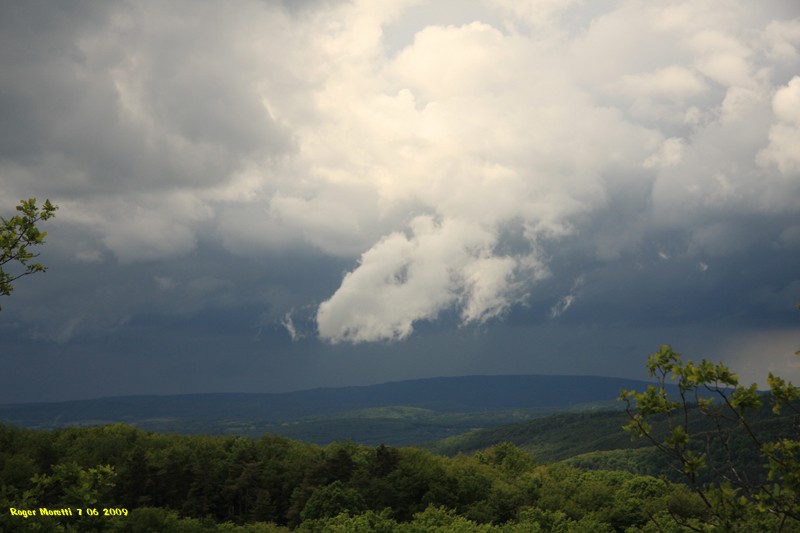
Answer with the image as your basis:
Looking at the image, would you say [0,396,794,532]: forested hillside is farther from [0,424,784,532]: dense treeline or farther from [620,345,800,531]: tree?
[620,345,800,531]: tree

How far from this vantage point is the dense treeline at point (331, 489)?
8494 centimetres

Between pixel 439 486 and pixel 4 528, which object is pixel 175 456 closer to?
pixel 439 486

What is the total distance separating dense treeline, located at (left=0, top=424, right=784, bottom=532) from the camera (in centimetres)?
8494

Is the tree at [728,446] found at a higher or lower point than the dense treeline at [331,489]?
higher

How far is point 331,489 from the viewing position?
89875mm

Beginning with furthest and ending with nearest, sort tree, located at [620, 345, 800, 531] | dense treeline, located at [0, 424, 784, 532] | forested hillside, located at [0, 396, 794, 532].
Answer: dense treeline, located at [0, 424, 784, 532] < forested hillside, located at [0, 396, 794, 532] < tree, located at [620, 345, 800, 531]

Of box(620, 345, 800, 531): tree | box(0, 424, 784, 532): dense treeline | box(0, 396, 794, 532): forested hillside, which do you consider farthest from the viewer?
box(0, 424, 784, 532): dense treeline

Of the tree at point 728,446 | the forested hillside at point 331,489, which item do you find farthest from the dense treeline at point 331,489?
the tree at point 728,446

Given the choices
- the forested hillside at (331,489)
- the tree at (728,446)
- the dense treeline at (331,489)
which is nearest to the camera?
the tree at (728,446)

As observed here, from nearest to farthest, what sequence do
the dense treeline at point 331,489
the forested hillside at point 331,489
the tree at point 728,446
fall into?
the tree at point 728,446 < the forested hillside at point 331,489 < the dense treeline at point 331,489

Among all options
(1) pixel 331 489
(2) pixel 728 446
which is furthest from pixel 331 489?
(2) pixel 728 446

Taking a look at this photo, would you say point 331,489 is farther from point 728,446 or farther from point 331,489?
point 728,446

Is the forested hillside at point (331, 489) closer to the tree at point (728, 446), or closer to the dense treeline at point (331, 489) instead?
the dense treeline at point (331, 489)

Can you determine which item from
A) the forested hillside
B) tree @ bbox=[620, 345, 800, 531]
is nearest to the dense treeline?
the forested hillside
